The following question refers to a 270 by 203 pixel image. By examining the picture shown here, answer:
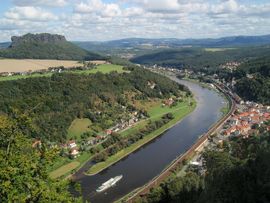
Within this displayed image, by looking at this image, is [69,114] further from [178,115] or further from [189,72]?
[189,72]

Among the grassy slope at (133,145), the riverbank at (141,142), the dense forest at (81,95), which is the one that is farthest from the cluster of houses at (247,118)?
the dense forest at (81,95)

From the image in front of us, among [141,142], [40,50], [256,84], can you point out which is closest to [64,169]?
[141,142]

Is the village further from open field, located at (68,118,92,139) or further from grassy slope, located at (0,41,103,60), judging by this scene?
grassy slope, located at (0,41,103,60)

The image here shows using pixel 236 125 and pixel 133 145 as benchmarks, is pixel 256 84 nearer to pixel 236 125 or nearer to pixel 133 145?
pixel 236 125

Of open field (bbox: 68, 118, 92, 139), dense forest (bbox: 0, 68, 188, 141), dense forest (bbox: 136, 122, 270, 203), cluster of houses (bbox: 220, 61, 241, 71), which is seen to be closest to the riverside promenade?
dense forest (bbox: 136, 122, 270, 203)

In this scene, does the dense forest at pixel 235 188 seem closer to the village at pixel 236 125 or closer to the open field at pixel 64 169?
the village at pixel 236 125
